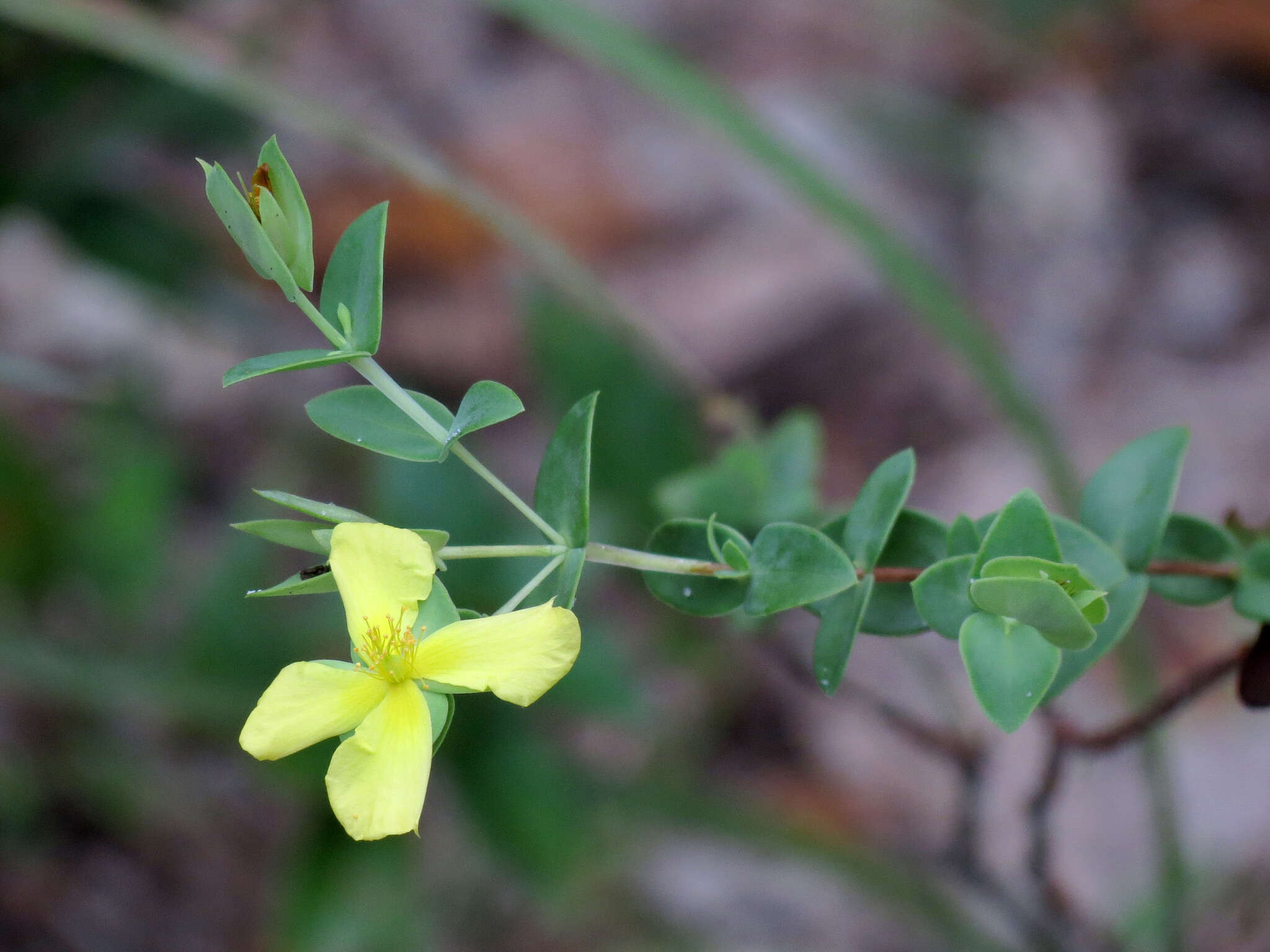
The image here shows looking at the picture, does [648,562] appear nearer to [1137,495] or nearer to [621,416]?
[1137,495]

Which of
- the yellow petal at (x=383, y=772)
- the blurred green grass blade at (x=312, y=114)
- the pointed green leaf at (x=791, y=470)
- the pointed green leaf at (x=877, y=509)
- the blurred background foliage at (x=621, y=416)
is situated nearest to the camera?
the yellow petal at (x=383, y=772)

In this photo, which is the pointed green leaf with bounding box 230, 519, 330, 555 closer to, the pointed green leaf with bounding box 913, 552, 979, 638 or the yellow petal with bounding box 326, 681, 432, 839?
the yellow petal with bounding box 326, 681, 432, 839

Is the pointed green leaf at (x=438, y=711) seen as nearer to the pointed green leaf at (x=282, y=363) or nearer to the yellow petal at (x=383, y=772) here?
the yellow petal at (x=383, y=772)

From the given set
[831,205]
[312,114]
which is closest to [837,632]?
[831,205]

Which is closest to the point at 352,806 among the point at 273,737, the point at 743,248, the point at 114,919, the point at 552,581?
the point at 273,737

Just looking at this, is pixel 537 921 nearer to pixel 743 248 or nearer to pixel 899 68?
pixel 743 248

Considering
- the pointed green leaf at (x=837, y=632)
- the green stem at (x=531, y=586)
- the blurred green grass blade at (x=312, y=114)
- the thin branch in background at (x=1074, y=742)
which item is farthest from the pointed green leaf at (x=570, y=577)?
the blurred green grass blade at (x=312, y=114)
